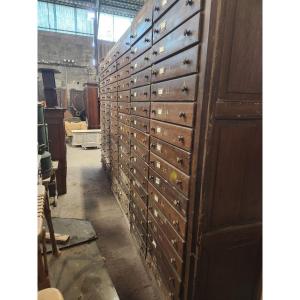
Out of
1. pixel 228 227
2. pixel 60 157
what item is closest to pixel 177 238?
pixel 228 227

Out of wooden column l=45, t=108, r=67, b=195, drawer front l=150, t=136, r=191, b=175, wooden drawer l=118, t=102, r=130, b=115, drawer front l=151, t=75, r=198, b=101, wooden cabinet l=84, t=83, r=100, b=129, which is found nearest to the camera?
drawer front l=151, t=75, r=198, b=101

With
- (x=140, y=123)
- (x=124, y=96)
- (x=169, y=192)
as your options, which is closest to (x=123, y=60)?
(x=124, y=96)

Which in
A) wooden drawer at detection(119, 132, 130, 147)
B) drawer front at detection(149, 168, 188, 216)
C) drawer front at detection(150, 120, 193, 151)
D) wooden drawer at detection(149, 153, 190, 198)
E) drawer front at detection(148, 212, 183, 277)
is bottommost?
drawer front at detection(148, 212, 183, 277)

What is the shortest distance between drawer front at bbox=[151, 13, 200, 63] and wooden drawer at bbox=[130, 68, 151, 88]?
194 mm

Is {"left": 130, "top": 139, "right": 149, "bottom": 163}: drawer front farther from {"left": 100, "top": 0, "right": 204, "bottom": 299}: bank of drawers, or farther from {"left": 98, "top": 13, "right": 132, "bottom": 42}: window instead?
{"left": 98, "top": 13, "right": 132, "bottom": 42}: window

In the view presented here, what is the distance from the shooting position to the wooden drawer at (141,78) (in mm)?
2019

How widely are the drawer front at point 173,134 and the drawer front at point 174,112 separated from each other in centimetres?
4

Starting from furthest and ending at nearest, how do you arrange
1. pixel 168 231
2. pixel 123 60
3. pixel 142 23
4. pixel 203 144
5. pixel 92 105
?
1. pixel 92 105
2. pixel 123 60
3. pixel 142 23
4. pixel 168 231
5. pixel 203 144

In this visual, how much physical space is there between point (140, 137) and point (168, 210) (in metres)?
0.88

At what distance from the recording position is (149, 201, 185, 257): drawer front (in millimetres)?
1561

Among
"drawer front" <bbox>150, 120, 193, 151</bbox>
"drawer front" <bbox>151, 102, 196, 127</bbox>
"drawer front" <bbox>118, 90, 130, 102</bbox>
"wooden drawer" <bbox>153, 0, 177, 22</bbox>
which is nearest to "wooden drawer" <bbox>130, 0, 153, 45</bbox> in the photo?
"wooden drawer" <bbox>153, 0, 177, 22</bbox>

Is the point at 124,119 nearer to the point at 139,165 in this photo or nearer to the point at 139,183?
the point at 139,165

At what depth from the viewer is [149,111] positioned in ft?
6.61

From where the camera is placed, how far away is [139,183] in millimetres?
2420
